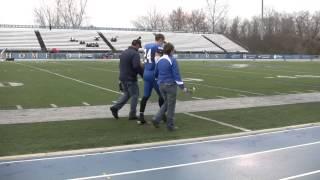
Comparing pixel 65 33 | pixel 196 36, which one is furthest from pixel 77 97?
pixel 196 36

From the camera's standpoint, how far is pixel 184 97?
1692 centimetres

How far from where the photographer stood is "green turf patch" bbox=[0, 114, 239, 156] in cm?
891

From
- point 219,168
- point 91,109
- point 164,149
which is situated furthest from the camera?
point 91,109

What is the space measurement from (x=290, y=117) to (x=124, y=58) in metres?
4.18

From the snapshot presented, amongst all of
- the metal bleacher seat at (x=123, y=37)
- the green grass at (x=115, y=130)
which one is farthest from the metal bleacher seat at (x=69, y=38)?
the green grass at (x=115, y=130)

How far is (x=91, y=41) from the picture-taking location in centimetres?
8262

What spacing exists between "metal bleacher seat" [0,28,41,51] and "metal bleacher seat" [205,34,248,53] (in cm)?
2977

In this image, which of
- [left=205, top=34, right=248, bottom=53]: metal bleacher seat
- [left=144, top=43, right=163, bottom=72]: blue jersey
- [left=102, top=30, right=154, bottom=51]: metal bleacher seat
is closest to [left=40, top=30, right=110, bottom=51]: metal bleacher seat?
[left=102, top=30, right=154, bottom=51]: metal bleacher seat

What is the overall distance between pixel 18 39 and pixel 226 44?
33458 mm

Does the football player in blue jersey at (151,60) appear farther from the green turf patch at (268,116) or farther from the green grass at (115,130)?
the green turf patch at (268,116)

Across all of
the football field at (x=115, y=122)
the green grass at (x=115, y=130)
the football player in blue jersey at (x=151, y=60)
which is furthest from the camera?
the football player in blue jersey at (x=151, y=60)

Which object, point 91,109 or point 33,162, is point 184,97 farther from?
point 33,162

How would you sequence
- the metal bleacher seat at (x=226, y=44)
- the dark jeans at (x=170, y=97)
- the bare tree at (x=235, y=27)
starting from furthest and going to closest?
the bare tree at (x=235, y=27) → the metal bleacher seat at (x=226, y=44) → the dark jeans at (x=170, y=97)

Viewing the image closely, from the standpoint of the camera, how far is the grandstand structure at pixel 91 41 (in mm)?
75188
